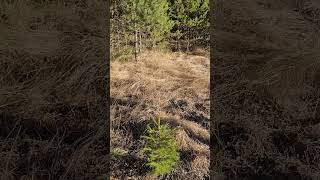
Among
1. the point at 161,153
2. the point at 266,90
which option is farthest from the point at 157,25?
the point at 161,153

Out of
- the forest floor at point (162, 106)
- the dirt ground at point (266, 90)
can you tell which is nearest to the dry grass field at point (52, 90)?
the forest floor at point (162, 106)

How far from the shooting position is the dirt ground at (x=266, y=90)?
12.8ft

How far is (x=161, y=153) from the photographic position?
3.71m

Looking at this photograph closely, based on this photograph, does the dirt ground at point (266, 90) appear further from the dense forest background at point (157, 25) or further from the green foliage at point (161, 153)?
the green foliage at point (161, 153)

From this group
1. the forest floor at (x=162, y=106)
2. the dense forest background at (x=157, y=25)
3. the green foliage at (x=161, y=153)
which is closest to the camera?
the green foliage at (x=161, y=153)

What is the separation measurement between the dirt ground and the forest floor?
13cm

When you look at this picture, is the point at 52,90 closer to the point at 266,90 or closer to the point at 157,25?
the point at 157,25

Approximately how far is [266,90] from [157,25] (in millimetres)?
1216

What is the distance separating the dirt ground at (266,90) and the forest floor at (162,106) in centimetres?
13

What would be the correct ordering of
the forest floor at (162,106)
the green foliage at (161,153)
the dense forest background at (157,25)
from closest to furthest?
the green foliage at (161,153)
the forest floor at (162,106)
the dense forest background at (157,25)

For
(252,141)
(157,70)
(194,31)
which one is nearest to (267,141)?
(252,141)

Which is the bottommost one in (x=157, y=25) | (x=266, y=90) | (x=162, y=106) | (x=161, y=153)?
(x=161, y=153)

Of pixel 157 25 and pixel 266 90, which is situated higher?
pixel 157 25

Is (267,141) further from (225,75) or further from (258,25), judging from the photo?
(258,25)
